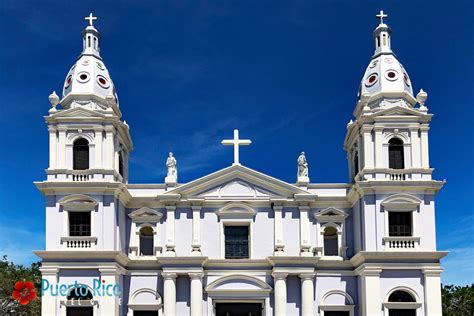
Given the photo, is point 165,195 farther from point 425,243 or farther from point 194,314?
point 425,243

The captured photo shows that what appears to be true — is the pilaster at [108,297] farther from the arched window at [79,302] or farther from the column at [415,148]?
the column at [415,148]

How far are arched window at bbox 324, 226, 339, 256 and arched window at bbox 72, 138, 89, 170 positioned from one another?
12699 millimetres

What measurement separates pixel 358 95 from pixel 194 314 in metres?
14.5

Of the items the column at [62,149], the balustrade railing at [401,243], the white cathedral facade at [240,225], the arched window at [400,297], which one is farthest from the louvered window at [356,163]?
the column at [62,149]

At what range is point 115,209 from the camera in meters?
33.5

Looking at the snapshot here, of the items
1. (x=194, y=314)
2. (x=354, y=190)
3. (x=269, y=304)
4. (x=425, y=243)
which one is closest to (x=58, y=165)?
(x=194, y=314)

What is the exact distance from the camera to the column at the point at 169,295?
3375cm

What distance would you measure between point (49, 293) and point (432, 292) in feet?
58.4

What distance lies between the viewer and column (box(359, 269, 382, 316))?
32344mm

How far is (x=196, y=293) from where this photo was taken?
33781 mm

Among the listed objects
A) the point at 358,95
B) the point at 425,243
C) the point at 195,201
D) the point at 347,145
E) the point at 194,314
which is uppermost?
the point at 358,95

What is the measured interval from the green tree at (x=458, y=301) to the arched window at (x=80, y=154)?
35610mm

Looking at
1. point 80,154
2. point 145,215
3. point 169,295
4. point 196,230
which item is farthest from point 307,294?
point 80,154

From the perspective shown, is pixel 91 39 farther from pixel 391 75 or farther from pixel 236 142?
pixel 391 75
